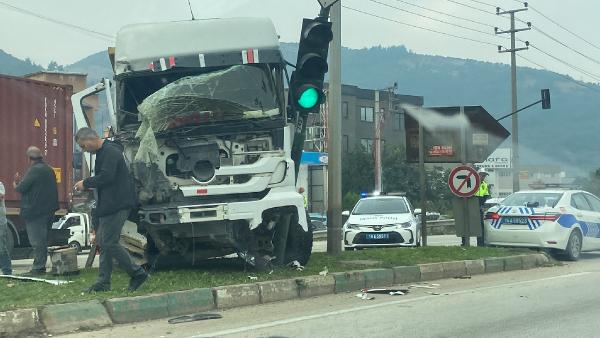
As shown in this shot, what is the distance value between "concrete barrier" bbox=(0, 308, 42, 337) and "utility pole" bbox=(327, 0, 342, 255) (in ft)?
20.8

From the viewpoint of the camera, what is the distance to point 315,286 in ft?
30.9

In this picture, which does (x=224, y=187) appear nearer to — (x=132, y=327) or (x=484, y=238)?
(x=132, y=327)

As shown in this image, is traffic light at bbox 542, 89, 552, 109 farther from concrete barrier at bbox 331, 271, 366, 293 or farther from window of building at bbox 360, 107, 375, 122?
window of building at bbox 360, 107, 375, 122

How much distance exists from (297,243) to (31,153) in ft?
13.2

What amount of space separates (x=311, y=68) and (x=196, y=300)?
3687mm

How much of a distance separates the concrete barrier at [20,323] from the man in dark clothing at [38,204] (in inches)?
147

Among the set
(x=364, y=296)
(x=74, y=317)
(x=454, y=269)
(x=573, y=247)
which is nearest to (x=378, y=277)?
(x=364, y=296)

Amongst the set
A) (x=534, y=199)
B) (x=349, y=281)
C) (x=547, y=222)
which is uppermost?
(x=534, y=199)

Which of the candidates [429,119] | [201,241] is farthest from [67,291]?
[429,119]

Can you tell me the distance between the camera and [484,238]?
50.9ft

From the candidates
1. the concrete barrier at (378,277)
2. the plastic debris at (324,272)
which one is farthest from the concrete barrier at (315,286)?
the concrete barrier at (378,277)

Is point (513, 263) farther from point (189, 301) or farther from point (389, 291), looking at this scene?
point (189, 301)

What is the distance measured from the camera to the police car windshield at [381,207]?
56.5 ft

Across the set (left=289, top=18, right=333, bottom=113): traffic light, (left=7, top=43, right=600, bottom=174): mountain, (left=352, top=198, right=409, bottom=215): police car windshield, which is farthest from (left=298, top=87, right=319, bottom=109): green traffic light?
(left=7, top=43, right=600, bottom=174): mountain
